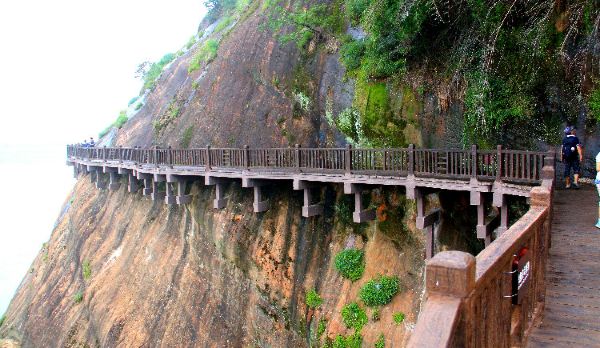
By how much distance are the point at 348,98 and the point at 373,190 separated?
346 centimetres

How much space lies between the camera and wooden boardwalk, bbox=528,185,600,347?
15.5 ft

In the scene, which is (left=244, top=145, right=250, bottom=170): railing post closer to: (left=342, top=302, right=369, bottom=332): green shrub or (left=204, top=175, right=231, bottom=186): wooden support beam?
(left=204, top=175, right=231, bottom=186): wooden support beam

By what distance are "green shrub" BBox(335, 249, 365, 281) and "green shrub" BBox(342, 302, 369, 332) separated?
78 cm

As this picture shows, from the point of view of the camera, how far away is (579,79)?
37.1 feet

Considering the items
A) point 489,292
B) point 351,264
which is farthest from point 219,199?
point 489,292

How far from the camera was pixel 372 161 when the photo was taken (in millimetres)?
13328

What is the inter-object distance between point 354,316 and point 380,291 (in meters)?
1.00

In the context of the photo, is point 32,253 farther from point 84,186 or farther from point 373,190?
point 373,190

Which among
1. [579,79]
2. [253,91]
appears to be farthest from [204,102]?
[579,79]

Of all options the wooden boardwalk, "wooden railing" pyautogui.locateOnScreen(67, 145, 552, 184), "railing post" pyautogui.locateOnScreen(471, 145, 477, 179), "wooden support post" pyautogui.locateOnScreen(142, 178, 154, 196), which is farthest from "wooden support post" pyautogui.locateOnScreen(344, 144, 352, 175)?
"wooden support post" pyautogui.locateOnScreen(142, 178, 154, 196)

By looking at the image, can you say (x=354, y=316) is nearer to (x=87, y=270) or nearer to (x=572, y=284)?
(x=572, y=284)

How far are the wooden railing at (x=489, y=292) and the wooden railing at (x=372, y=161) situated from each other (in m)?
3.49

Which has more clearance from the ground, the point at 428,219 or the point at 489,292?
the point at 489,292

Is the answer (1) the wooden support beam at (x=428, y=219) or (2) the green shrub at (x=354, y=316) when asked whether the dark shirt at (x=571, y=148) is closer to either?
(1) the wooden support beam at (x=428, y=219)
